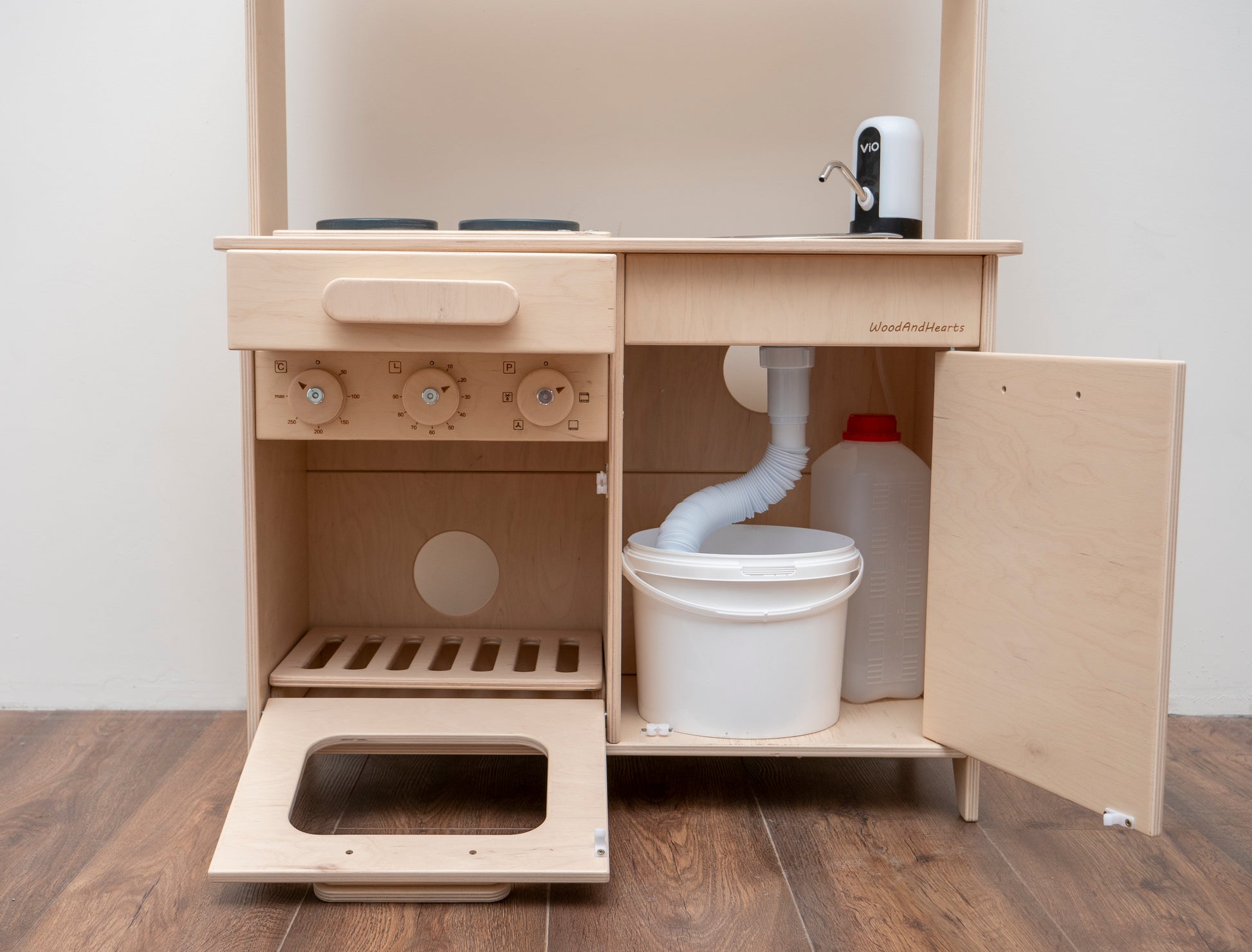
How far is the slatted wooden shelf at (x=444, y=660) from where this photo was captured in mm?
1303

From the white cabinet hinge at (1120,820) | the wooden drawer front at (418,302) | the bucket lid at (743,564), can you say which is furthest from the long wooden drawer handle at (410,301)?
the white cabinet hinge at (1120,820)

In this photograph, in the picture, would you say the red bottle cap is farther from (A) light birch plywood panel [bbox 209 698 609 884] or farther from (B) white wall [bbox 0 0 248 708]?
(B) white wall [bbox 0 0 248 708]

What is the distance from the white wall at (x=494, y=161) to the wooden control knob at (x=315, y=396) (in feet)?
1.89

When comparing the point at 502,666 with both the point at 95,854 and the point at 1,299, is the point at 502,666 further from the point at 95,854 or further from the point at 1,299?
the point at 1,299

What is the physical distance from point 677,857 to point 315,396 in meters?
0.68

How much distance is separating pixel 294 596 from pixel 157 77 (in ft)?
2.81

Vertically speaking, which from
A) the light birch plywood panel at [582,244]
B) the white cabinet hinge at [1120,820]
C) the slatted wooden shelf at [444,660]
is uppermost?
the light birch plywood panel at [582,244]

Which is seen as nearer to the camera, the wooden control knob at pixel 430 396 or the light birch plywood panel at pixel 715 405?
the wooden control knob at pixel 430 396

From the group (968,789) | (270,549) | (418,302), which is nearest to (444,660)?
(270,549)

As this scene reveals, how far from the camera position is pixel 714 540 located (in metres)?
1.49

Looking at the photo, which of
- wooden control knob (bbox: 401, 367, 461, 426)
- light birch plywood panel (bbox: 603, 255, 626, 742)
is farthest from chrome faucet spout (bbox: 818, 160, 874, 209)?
wooden control knob (bbox: 401, 367, 461, 426)

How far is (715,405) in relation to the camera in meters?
1.56

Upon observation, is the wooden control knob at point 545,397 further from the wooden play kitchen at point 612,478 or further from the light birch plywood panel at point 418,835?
the light birch plywood panel at point 418,835

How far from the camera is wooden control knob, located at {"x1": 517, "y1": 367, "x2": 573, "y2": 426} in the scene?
115 cm
